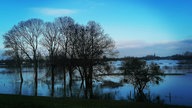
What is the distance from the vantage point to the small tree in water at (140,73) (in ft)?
137

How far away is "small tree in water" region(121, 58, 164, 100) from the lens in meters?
41.9

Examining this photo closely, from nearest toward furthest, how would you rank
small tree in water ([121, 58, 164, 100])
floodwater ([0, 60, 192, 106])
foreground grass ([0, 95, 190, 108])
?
1. foreground grass ([0, 95, 190, 108])
2. floodwater ([0, 60, 192, 106])
3. small tree in water ([121, 58, 164, 100])

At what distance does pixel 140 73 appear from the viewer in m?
42.1

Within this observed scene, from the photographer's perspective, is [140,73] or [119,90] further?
[119,90]

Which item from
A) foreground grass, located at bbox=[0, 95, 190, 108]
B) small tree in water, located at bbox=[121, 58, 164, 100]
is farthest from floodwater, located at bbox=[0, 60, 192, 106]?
foreground grass, located at bbox=[0, 95, 190, 108]

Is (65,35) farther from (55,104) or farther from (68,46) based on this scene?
(55,104)

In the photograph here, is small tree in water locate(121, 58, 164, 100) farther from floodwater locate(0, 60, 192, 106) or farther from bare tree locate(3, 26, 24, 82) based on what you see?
bare tree locate(3, 26, 24, 82)

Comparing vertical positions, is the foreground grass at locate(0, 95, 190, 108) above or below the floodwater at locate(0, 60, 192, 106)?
above

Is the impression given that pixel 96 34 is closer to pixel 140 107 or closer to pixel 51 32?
pixel 51 32

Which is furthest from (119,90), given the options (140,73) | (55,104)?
(55,104)

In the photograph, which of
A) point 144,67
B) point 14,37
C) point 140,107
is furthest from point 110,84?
point 140,107

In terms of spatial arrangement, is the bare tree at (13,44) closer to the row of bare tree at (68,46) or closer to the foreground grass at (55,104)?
the row of bare tree at (68,46)

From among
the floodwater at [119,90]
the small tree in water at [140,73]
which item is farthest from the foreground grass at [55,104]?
the small tree in water at [140,73]

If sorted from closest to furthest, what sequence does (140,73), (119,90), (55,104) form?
(55,104) < (140,73) < (119,90)
